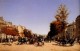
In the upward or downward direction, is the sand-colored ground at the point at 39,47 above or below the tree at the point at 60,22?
below

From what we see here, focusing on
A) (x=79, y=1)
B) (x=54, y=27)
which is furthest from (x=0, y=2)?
(x=79, y=1)

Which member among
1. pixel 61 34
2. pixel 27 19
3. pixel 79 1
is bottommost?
pixel 61 34

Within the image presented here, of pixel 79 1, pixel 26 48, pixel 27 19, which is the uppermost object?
pixel 79 1

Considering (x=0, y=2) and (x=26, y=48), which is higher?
(x=0, y=2)

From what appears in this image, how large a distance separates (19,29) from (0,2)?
62 cm

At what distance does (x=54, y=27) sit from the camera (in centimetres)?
375

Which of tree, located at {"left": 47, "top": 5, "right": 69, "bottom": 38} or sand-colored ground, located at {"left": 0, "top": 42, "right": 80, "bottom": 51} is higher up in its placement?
tree, located at {"left": 47, "top": 5, "right": 69, "bottom": 38}

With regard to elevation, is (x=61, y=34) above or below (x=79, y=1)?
below

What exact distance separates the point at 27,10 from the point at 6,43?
2.44 ft

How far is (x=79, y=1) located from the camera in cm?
375

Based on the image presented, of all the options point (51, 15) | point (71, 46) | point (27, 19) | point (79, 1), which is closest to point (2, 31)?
point (27, 19)

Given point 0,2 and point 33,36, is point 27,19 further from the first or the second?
point 0,2

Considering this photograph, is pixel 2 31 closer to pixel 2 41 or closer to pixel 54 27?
pixel 2 41

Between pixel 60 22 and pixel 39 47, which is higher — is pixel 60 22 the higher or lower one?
the higher one
